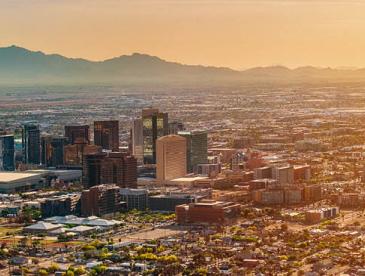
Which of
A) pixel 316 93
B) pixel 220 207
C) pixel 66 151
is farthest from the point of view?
pixel 316 93

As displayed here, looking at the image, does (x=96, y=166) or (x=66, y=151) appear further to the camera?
(x=66, y=151)

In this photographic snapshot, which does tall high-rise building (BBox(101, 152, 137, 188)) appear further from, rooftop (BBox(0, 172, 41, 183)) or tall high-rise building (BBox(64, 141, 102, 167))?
tall high-rise building (BBox(64, 141, 102, 167))

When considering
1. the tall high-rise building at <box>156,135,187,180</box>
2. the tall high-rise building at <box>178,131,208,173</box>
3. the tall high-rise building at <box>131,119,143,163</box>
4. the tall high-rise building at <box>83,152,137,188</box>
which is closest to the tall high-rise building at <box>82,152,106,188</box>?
the tall high-rise building at <box>83,152,137,188</box>

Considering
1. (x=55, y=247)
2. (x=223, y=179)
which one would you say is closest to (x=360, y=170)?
(x=223, y=179)

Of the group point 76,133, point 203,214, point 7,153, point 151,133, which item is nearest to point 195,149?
point 151,133

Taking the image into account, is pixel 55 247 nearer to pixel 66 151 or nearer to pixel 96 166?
pixel 96 166

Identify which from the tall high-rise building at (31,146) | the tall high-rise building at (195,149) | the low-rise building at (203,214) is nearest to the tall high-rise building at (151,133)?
the tall high-rise building at (195,149)
